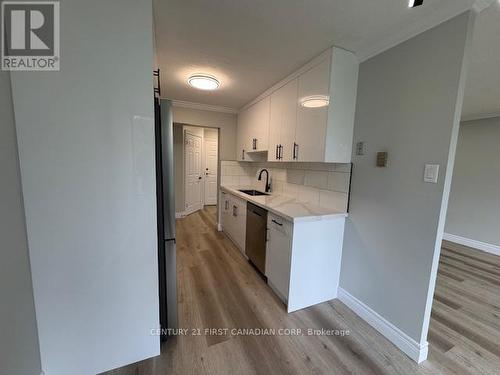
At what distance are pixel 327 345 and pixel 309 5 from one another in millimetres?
2418

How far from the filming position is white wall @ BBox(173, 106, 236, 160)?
11.8ft

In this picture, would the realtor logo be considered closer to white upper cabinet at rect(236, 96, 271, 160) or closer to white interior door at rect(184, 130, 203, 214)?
white upper cabinet at rect(236, 96, 271, 160)

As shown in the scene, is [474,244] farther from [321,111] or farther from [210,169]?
[210,169]

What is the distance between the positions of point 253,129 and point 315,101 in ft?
4.77

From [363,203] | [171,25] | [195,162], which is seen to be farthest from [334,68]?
[195,162]

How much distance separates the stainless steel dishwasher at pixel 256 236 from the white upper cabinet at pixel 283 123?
74cm

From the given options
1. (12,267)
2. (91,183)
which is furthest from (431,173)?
(12,267)

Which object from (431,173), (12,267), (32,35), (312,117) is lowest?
(12,267)

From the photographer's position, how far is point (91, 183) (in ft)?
3.74

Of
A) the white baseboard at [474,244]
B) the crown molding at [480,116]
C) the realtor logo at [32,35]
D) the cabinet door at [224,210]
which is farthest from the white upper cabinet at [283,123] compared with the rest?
the white baseboard at [474,244]

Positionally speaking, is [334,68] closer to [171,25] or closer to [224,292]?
[171,25]

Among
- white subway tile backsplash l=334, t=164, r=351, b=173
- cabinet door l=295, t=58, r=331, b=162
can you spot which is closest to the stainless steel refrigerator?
cabinet door l=295, t=58, r=331, b=162

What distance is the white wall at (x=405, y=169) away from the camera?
132cm

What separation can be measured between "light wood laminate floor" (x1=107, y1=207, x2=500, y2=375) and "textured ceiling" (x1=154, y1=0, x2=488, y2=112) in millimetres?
2362
